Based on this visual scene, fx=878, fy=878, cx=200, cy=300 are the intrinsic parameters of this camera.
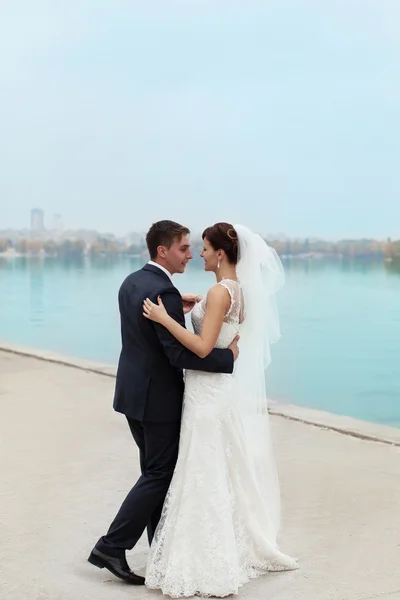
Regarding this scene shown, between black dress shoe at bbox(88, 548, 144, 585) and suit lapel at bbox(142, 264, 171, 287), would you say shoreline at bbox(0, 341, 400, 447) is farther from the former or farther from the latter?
suit lapel at bbox(142, 264, 171, 287)

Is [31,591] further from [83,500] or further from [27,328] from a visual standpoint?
[27,328]

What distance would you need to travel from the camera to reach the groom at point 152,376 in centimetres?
363

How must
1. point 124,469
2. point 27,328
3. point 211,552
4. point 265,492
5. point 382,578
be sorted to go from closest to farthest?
point 211,552 → point 382,578 → point 265,492 → point 124,469 → point 27,328

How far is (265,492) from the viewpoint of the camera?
4254 mm

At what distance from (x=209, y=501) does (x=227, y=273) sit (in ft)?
3.20

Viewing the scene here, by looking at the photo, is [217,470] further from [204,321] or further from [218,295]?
[218,295]

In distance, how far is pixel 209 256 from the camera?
3.82 metres

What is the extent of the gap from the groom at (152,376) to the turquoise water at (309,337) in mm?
9045

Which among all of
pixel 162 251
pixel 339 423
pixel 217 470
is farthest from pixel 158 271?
pixel 339 423

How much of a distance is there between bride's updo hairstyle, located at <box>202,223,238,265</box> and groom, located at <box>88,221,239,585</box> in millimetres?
130

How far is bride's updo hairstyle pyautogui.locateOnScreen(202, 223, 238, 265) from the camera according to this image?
149 inches

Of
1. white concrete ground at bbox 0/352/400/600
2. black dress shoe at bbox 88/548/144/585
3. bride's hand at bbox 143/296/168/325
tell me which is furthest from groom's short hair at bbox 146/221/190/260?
white concrete ground at bbox 0/352/400/600

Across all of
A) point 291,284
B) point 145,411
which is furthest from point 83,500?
point 291,284

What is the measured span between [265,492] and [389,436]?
8.89 ft
